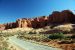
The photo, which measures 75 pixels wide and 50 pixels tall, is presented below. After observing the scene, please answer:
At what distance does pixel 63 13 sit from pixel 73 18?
6810mm

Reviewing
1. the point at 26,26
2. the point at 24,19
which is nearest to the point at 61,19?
the point at 26,26

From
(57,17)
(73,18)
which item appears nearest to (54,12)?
(57,17)

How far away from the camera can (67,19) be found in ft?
367

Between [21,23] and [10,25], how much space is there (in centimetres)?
1726

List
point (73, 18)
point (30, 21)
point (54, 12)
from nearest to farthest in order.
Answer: point (73, 18) → point (54, 12) → point (30, 21)

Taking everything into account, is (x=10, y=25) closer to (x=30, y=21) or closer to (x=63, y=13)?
(x=30, y=21)

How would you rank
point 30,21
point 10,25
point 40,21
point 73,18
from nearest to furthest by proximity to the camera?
1. point 73,18
2. point 40,21
3. point 30,21
4. point 10,25

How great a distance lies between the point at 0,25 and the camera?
568 ft

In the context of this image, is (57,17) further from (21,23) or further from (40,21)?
(21,23)

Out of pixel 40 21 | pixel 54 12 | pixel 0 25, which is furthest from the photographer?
pixel 0 25

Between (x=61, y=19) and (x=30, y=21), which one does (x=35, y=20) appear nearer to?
(x=30, y=21)

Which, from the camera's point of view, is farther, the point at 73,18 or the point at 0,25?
the point at 0,25

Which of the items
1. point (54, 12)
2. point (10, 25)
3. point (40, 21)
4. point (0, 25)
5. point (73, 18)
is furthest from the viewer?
point (0, 25)

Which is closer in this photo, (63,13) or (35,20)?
(63,13)
